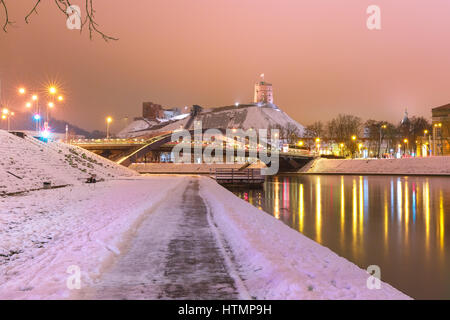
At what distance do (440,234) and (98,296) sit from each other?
1313 cm

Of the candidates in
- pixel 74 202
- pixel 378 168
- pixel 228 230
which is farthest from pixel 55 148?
pixel 378 168

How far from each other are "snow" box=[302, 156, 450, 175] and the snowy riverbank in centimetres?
6214

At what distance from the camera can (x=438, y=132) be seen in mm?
93250

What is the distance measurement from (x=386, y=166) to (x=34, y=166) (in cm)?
6595

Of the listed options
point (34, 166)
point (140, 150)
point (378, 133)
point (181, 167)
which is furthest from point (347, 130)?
point (34, 166)

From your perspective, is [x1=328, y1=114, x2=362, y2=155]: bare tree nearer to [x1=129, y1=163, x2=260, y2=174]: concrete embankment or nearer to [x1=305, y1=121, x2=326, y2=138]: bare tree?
[x1=305, y1=121, x2=326, y2=138]: bare tree

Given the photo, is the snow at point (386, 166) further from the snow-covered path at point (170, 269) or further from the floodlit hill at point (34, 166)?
the snow-covered path at point (170, 269)

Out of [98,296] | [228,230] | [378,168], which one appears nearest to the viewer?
[98,296]

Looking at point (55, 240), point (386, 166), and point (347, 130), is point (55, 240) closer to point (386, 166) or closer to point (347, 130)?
point (386, 166)

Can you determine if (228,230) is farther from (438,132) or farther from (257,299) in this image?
(438,132)

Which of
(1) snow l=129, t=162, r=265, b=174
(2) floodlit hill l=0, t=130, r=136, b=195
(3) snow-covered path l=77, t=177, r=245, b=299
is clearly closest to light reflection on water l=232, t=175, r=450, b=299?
(3) snow-covered path l=77, t=177, r=245, b=299

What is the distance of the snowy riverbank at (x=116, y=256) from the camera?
17.9 feet

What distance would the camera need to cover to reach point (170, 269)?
632cm

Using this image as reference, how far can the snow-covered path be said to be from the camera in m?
5.18
